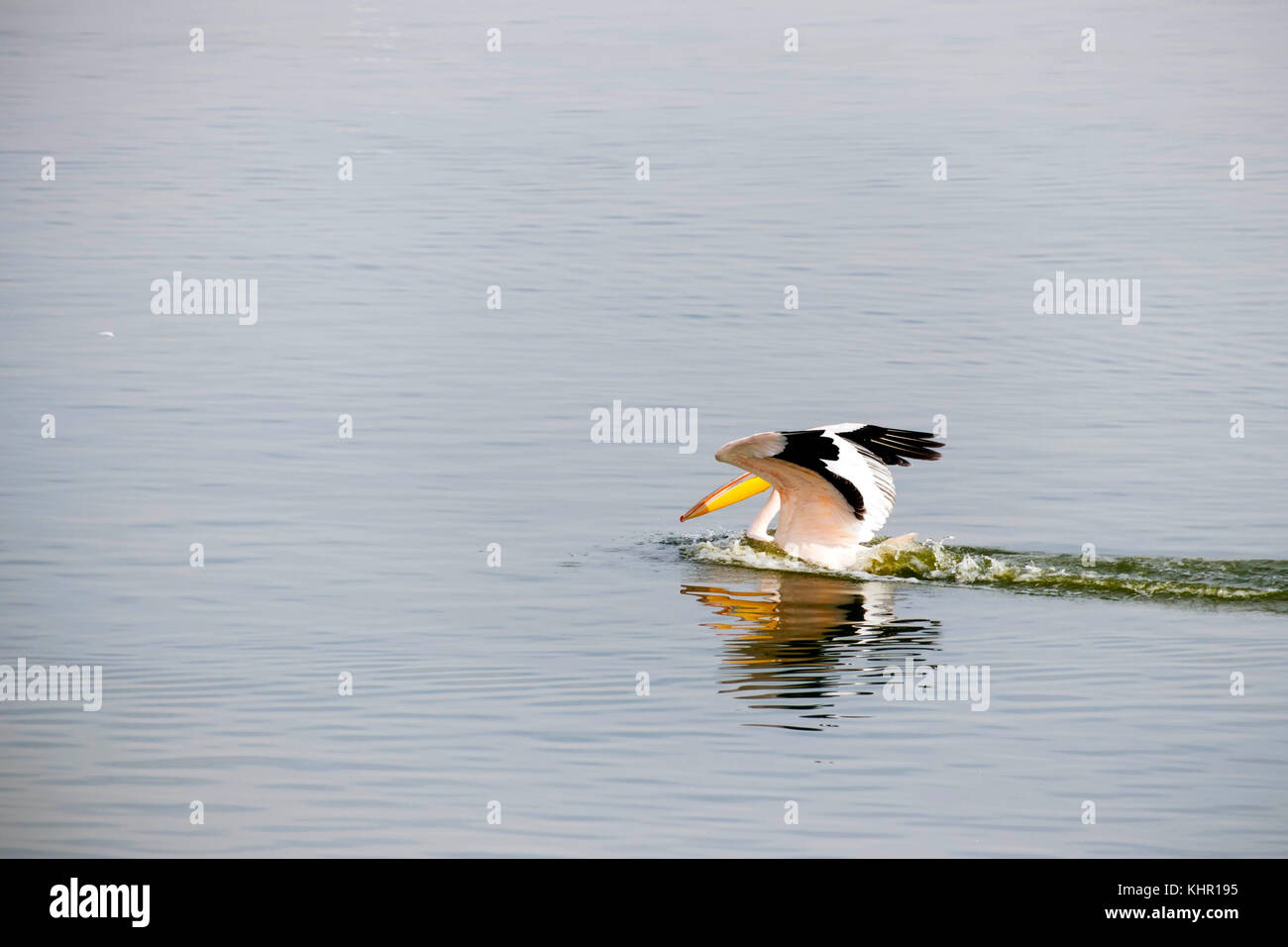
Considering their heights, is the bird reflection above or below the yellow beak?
below

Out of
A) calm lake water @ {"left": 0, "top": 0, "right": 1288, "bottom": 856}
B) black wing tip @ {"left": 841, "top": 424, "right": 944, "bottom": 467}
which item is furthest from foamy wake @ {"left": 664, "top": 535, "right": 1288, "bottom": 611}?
black wing tip @ {"left": 841, "top": 424, "right": 944, "bottom": 467}

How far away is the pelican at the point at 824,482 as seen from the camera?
47.5 feet

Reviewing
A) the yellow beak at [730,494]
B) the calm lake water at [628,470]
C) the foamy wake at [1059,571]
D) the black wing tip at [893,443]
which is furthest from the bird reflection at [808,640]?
the black wing tip at [893,443]

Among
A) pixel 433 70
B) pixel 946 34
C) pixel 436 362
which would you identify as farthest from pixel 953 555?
pixel 946 34

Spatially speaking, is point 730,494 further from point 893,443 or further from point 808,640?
point 808,640

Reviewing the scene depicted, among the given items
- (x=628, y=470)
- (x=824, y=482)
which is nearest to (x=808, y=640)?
(x=824, y=482)

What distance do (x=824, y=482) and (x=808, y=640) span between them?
2.01m

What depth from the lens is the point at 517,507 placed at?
1608 cm

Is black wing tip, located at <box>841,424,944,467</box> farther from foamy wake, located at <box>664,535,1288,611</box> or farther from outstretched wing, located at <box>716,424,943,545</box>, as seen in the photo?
foamy wake, located at <box>664,535,1288,611</box>

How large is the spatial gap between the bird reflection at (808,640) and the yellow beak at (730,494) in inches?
30.7

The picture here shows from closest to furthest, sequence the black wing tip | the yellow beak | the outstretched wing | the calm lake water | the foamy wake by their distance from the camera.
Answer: the calm lake water
the foamy wake
the outstretched wing
the black wing tip
the yellow beak

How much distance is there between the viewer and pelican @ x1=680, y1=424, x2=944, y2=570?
14.5m

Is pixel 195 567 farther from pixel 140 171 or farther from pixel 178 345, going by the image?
pixel 140 171

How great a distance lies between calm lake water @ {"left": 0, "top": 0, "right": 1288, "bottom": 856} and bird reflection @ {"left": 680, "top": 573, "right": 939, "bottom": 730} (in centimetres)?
6
